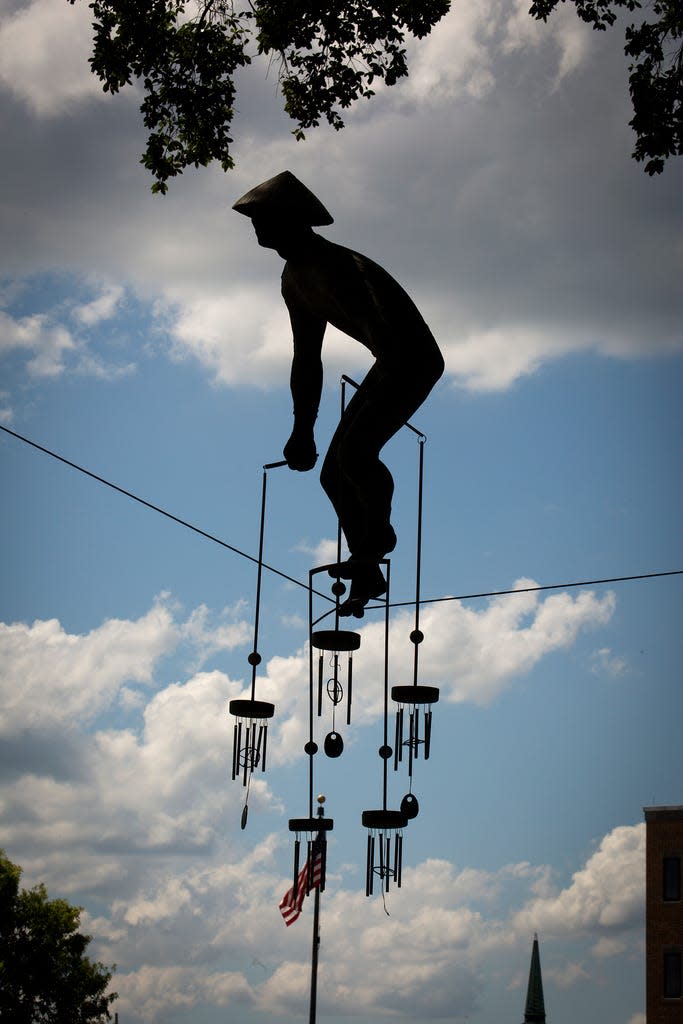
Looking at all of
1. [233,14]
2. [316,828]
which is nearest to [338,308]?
[316,828]

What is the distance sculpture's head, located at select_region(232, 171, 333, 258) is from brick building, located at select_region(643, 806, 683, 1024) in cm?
3327

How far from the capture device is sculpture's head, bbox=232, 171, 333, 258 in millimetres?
4965

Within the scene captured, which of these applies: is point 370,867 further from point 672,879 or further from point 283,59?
point 672,879

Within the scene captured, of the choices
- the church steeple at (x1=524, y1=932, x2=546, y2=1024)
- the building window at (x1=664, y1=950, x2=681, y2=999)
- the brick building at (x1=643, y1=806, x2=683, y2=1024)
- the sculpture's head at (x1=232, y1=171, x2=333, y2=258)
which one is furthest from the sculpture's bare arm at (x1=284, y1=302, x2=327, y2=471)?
the church steeple at (x1=524, y1=932, x2=546, y2=1024)

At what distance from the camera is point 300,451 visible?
5621 mm

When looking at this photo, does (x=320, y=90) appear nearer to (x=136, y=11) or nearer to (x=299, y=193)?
(x=136, y=11)

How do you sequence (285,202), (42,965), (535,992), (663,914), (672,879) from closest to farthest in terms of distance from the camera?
(285,202)
(42,965)
(663,914)
(672,879)
(535,992)

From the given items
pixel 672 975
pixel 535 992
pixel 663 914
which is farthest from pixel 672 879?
pixel 535 992

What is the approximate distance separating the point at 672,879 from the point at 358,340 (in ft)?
109

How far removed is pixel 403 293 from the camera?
4.92 m

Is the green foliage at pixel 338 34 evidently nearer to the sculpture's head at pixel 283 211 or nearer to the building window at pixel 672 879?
the sculpture's head at pixel 283 211

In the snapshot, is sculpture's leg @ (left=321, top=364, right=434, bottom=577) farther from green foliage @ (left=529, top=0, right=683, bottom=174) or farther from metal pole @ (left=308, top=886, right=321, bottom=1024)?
metal pole @ (left=308, top=886, right=321, bottom=1024)

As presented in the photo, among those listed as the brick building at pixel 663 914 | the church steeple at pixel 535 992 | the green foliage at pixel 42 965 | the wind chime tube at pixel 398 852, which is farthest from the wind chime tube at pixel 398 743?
the church steeple at pixel 535 992

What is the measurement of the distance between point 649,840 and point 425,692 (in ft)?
106
